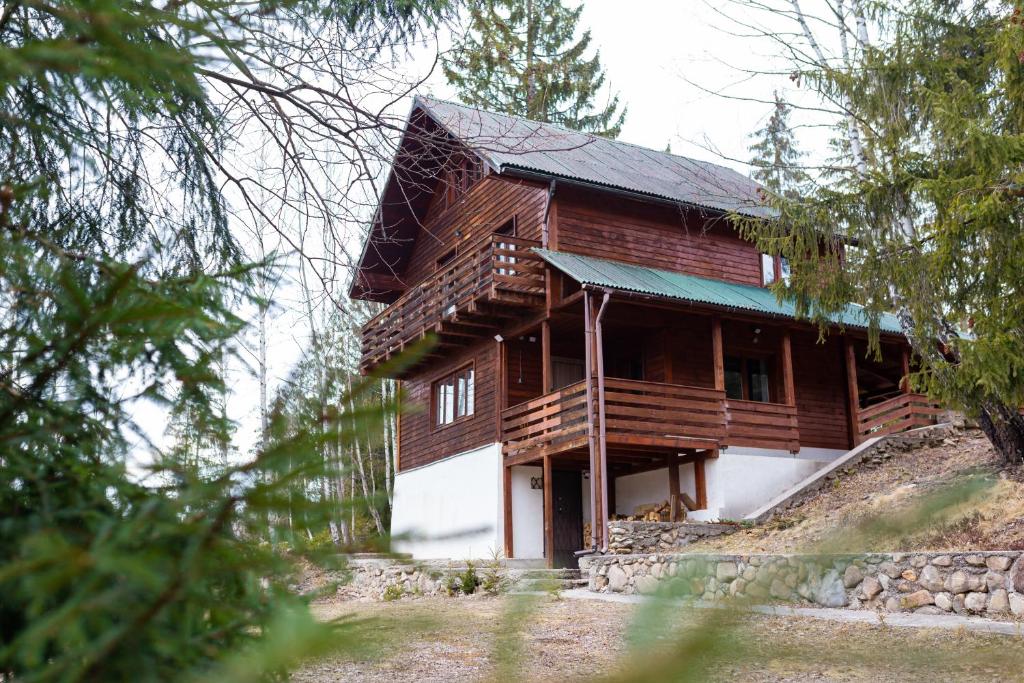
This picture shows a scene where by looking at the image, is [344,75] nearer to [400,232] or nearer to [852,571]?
[852,571]

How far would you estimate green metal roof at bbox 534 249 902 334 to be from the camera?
13.2m

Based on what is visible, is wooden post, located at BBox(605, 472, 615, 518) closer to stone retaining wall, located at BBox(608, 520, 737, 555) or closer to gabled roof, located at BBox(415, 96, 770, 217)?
stone retaining wall, located at BBox(608, 520, 737, 555)

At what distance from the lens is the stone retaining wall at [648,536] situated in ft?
38.4

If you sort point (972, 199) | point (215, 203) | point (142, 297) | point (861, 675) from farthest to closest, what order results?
point (972, 199)
point (861, 675)
point (215, 203)
point (142, 297)

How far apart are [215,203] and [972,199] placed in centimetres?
694

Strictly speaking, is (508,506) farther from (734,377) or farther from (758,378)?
(758,378)

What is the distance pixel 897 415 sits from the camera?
15.4 m

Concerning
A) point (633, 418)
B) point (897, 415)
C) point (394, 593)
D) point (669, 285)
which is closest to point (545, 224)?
point (669, 285)

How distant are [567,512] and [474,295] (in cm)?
421

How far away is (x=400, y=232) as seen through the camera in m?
19.5

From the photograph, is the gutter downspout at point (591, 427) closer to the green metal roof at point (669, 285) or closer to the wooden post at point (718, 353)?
the green metal roof at point (669, 285)

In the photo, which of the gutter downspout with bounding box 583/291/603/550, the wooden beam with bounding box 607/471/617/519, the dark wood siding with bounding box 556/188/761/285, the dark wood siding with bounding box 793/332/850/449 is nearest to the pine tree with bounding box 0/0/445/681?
the gutter downspout with bounding box 583/291/603/550

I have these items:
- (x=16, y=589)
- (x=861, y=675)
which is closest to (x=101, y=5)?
(x=16, y=589)

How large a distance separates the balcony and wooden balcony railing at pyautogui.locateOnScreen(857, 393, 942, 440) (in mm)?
2083
